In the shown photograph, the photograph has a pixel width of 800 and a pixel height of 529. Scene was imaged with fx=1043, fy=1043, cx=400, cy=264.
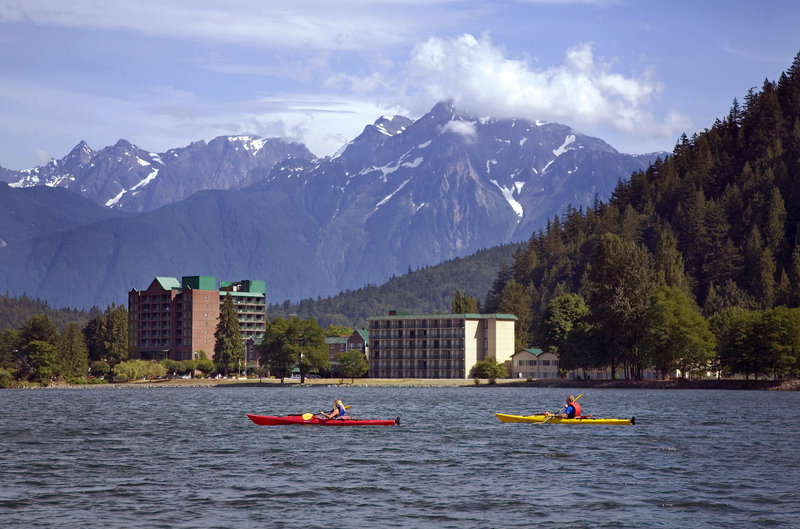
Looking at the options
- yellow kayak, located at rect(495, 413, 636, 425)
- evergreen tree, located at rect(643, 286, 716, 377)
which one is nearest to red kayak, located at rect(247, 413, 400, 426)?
yellow kayak, located at rect(495, 413, 636, 425)

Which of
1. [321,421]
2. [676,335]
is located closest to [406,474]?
[321,421]

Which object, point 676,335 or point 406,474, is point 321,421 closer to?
point 406,474

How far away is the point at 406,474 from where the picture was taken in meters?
63.9

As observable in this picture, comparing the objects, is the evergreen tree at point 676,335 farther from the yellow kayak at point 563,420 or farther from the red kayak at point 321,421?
the red kayak at point 321,421

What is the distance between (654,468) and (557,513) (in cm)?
1923

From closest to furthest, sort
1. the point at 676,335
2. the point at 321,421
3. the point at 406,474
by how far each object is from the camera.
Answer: the point at 406,474 < the point at 321,421 < the point at 676,335

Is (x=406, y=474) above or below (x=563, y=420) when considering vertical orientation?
below

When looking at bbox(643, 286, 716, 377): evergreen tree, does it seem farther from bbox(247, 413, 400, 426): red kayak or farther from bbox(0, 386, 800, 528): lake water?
bbox(247, 413, 400, 426): red kayak

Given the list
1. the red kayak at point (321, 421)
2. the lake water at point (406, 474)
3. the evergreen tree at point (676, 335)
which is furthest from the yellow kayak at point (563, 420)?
the evergreen tree at point (676, 335)

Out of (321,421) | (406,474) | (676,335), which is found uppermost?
(676,335)

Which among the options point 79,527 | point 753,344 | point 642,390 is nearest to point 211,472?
point 79,527

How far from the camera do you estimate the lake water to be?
161 ft

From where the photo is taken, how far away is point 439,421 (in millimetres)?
109938

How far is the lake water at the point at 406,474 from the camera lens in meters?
49.1
